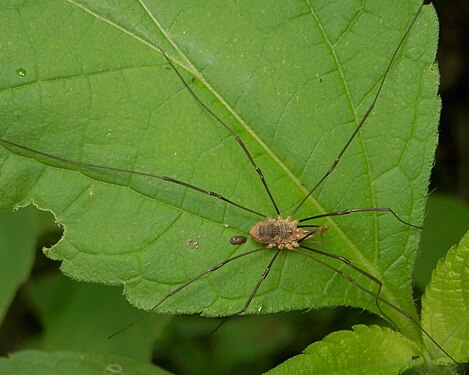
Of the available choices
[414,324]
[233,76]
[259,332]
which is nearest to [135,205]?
[233,76]

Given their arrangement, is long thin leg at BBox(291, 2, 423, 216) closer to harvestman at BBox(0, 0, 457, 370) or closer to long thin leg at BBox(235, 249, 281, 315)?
harvestman at BBox(0, 0, 457, 370)

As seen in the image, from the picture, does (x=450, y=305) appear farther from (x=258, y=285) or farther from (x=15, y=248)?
(x=15, y=248)

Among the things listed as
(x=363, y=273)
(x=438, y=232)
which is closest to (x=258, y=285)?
(x=363, y=273)

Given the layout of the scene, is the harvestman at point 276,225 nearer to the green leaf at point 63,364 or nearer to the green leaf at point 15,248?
the green leaf at point 63,364

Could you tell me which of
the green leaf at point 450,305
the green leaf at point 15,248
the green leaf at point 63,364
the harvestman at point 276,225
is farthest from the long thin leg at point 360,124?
the green leaf at point 15,248

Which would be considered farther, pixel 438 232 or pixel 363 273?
pixel 438 232

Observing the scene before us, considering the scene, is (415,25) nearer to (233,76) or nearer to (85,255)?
(233,76)

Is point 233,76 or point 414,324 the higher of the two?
point 233,76
